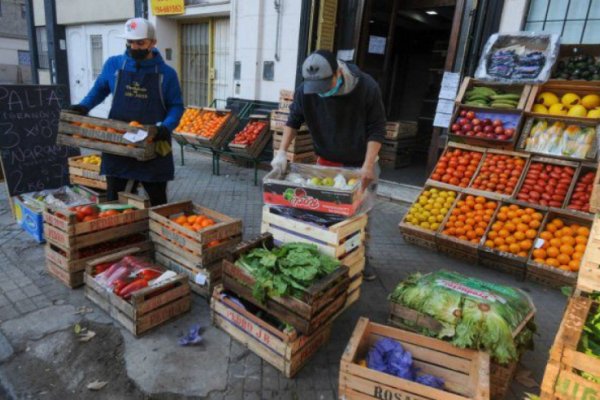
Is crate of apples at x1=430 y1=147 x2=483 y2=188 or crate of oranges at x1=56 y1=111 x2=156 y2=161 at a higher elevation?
crate of oranges at x1=56 y1=111 x2=156 y2=161

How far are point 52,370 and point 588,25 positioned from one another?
23.8 ft

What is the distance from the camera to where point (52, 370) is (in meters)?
2.64

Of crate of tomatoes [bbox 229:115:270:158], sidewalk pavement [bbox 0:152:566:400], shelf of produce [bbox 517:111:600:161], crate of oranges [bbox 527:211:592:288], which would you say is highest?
shelf of produce [bbox 517:111:600:161]

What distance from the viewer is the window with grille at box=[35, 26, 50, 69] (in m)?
15.2

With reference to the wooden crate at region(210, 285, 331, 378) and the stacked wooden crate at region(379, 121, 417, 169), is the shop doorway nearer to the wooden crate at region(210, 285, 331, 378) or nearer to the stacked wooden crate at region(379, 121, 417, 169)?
the stacked wooden crate at region(379, 121, 417, 169)

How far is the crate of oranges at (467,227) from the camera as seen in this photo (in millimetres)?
4586

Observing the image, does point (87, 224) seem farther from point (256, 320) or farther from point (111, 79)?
point (256, 320)

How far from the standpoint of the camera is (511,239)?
4.40 metres

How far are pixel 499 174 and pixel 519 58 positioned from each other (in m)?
1.69

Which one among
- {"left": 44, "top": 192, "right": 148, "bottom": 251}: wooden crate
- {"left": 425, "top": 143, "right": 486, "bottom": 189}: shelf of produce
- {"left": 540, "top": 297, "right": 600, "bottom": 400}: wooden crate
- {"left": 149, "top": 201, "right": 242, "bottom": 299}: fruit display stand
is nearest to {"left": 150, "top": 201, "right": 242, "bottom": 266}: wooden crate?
{"left": 149, "top": 201, "right": 242, "bottom": 299}: fruit display stand

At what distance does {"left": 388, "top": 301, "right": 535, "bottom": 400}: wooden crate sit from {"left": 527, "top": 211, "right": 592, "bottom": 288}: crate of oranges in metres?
1.69

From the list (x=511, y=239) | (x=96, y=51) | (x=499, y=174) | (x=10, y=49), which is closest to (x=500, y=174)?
(x=499, y=174)

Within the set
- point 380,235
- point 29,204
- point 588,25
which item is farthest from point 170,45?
point 588,25

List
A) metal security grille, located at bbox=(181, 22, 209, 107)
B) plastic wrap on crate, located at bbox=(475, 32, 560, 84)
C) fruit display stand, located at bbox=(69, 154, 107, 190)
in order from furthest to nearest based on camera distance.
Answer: metal security grille, located at bbox=(181, 22, 209, 107) → plastic wrap on crate, located at bbox=(475, 32, 560, 84) → fruit display stand, located at bbox=(69, 154, 107, 190)
